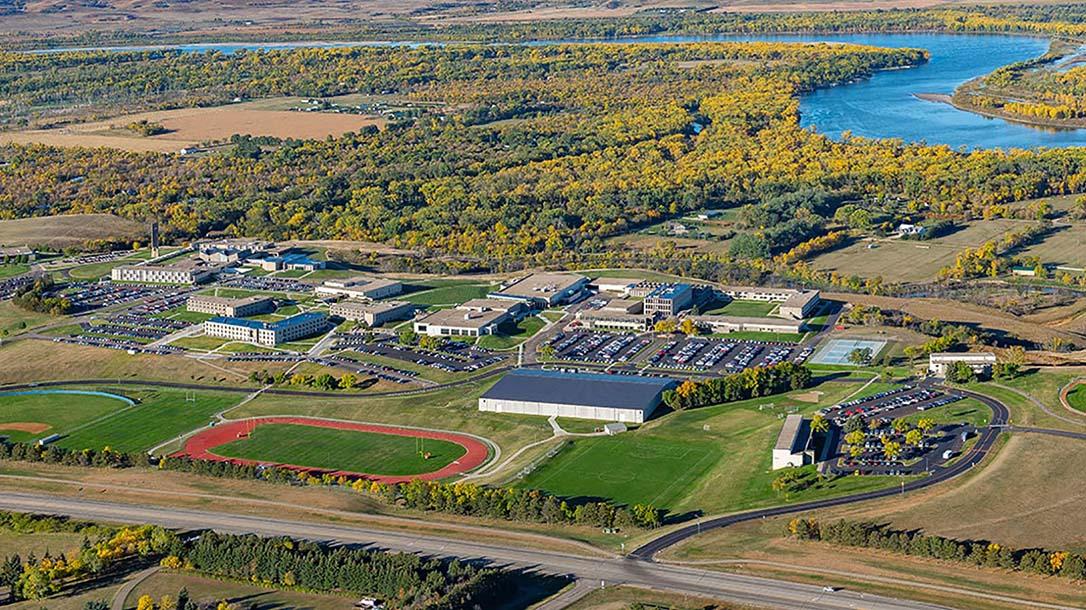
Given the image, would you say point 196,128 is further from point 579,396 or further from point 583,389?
point 579,396

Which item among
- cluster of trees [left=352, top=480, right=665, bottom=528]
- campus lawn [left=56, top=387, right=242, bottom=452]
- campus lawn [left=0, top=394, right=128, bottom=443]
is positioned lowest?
campus lawn [left=0, top=394, right=128, bottom=443]

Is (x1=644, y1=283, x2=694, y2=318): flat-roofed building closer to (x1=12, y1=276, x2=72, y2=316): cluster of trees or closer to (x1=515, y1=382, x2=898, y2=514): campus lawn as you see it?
(x1=515, y1=382, x2=898, y2=514): campus lawn

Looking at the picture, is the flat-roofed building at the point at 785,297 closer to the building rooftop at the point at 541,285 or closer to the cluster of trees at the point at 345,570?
the building rooftop at the point at 541,285

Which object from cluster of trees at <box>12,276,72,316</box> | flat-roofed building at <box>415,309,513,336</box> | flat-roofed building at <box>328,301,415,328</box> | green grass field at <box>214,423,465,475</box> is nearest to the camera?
green grass field at <box>214,423,465,475</box>

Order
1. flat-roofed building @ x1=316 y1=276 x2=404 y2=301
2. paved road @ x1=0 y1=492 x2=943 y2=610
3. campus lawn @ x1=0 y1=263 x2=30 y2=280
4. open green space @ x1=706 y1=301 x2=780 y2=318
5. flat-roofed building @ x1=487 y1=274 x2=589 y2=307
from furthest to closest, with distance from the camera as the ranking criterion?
campus lawn @ x1=0 y1=263 x2=30 y2=280, flat-roofed building @ x1=316 y1=276 x2=404 y2=301, flat-roofed building @ x1=487 y1=274 x2=589 y2=307, open green space @ x1=706 y1=301 x2=780 y2=318, paved road @ x1=0 y1=492 x2=943 y2=610

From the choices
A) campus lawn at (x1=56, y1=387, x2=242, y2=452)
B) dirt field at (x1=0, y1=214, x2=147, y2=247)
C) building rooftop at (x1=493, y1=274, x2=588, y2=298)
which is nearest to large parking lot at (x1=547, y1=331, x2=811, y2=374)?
building rooftop at (x1=493, y1=274, x2=588, y2=298)

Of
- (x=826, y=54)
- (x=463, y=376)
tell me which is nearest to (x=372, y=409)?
(x=463, y=376)

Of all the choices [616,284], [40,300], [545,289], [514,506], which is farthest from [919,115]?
[514,506]
